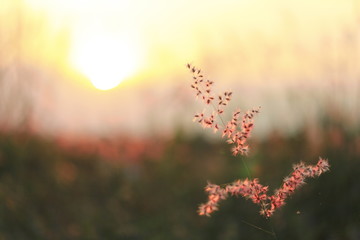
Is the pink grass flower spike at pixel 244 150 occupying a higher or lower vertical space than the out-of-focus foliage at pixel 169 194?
lower

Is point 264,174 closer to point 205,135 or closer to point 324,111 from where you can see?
point 324,111

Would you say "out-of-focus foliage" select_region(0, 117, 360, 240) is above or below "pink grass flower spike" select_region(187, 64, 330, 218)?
above

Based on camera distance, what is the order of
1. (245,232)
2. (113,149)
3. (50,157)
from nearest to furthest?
(245,232)
(50,157)
(113,149)

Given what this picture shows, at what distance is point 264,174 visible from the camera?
523cm

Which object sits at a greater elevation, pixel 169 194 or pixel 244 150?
pixel 169 194

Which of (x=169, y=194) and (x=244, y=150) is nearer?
(x=244, y=150)

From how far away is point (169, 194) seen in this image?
5.65 meters

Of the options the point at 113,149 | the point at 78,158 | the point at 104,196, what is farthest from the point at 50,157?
the point at 78,158

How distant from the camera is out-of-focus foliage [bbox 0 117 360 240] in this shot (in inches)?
165

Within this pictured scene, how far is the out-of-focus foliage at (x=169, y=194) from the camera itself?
4.20 meters

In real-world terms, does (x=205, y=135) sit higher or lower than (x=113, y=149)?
higher

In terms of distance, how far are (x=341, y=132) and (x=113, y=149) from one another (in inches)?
130

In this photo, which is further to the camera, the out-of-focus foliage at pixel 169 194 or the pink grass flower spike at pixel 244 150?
the out-of-focus foliage at pixel 169 194

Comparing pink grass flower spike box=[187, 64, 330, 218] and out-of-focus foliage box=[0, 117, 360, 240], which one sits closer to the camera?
pink grass flower spike box=[187, 64, 330, 218]
